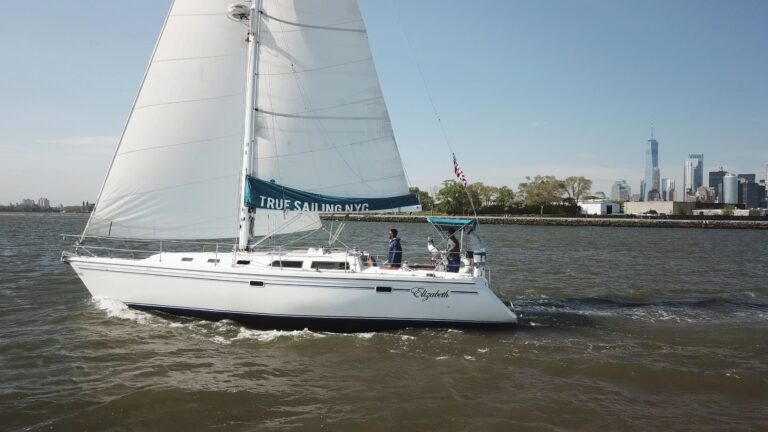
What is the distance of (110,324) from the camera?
43.1ft

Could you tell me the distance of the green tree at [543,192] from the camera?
111375 millimetres

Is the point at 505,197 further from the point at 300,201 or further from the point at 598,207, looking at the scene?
the point at 300,201

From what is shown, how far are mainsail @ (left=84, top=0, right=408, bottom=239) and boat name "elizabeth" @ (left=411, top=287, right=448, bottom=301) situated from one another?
3.17 meters

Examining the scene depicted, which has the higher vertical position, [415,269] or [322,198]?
[322,198]

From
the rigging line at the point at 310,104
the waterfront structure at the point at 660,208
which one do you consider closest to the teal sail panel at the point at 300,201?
the rigging line at the point at 310,104

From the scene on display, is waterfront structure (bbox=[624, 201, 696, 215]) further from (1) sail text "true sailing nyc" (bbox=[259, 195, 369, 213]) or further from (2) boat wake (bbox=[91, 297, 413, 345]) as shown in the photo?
(2) boat wake (bbox=[91, 297, 413, 345])

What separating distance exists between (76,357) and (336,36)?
9922 mm

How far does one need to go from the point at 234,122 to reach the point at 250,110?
714mm

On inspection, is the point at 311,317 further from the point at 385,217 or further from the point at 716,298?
the point at 385,217

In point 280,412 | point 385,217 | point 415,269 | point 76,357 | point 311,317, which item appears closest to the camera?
point 280,412

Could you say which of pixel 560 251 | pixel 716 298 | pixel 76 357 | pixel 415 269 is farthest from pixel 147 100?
pixel 560 251

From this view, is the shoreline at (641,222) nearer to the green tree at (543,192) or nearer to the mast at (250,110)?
the green tree at (543,192)

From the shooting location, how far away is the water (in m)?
8.27

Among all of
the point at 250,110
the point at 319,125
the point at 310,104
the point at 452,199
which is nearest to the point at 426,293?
the point at 319,125
